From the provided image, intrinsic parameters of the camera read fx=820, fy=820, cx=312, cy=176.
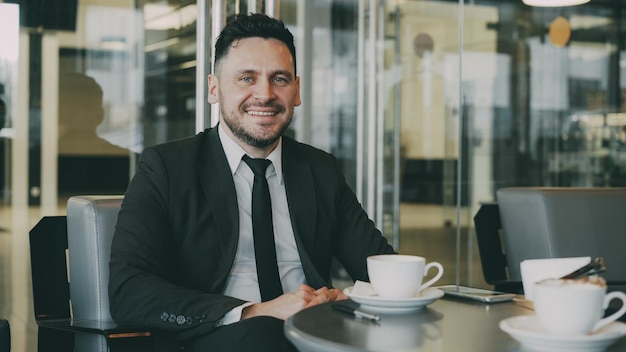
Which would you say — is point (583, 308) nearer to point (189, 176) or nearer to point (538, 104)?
point (189, 176)

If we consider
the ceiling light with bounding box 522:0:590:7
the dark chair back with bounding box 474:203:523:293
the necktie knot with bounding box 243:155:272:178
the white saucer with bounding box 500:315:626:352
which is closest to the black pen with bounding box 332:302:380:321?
the white saucer with bounding box 500:315:626:352

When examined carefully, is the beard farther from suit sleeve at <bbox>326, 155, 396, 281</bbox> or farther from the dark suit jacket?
suit sleeve at <bbox>326, 155, 396, 281</bbox>

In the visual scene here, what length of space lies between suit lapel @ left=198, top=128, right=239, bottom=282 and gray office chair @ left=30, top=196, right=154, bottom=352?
1.13 feet

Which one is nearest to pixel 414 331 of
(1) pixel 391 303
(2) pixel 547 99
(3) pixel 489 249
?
(1) pixel 391 303

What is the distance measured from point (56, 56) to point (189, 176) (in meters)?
2.75

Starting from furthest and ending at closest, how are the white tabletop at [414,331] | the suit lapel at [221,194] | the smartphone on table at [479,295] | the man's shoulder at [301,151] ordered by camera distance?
1. the man's shoulder at [301,151]
2. the suit lapel at [221,194]
3. the smartphone on table at [479,295]
4. the white tabletop at [414,331]

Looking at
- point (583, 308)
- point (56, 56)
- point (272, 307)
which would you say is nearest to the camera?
point (583, 308)

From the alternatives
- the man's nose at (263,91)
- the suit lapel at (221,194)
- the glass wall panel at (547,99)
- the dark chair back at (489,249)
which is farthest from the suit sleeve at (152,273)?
the glass wall panel at (547,99)

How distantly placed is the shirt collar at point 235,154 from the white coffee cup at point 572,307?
1336 millimetres

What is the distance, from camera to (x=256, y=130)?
2.49 metres

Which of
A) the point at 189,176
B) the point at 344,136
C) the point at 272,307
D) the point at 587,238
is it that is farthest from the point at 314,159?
the point at 344,136

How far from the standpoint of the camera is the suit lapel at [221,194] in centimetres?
237

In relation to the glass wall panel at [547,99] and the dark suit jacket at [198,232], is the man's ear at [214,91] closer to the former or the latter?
the dark suit jacket at [198,232]

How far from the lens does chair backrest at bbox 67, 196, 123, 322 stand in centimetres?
250
